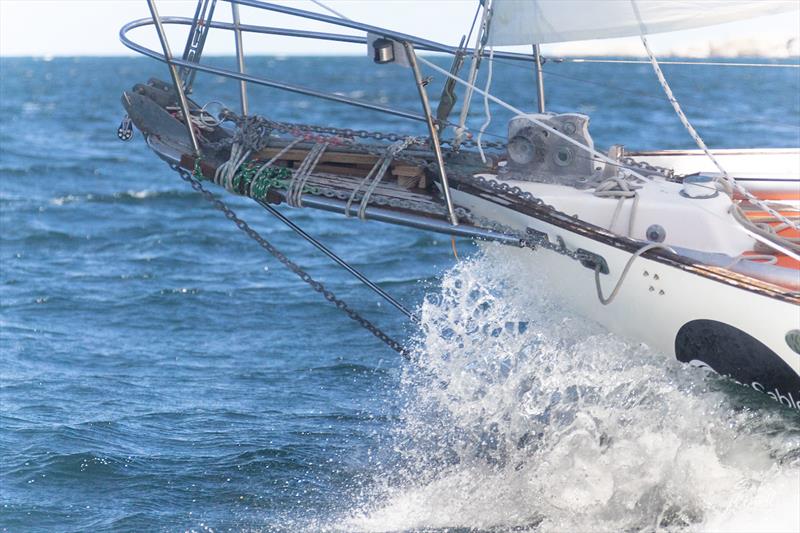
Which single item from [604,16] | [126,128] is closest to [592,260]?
[604,16]

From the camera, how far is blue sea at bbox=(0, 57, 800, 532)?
571cm

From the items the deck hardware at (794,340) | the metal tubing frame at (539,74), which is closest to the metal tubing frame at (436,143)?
the metal tubing frame at (539,74)

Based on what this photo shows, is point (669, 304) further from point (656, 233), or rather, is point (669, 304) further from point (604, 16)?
point (604, 16)

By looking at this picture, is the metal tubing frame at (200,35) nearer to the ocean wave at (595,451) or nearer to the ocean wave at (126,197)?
the ocean wave at (595,451)

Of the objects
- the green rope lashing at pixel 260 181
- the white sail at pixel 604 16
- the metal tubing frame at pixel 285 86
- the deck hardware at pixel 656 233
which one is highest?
the white sail at pixel 604 16

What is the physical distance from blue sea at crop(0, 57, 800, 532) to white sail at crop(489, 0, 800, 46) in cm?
37

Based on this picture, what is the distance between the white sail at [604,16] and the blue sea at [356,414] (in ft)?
1.23

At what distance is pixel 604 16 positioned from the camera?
575 cm

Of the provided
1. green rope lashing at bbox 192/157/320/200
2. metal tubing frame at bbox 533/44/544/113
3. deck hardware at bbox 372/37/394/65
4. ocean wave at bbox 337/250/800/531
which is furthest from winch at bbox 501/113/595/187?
green rope lashing at bbox 192/157/320/200

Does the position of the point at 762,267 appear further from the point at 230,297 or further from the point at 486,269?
the point at 230,297

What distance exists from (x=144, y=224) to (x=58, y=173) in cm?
651

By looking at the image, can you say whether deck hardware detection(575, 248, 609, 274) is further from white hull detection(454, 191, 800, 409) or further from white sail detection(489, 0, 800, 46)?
white sail detection(489, 0, 800, 46)

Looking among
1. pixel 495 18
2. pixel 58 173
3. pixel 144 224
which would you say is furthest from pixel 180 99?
pixel 58 173

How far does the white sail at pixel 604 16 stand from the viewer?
5582 mm
